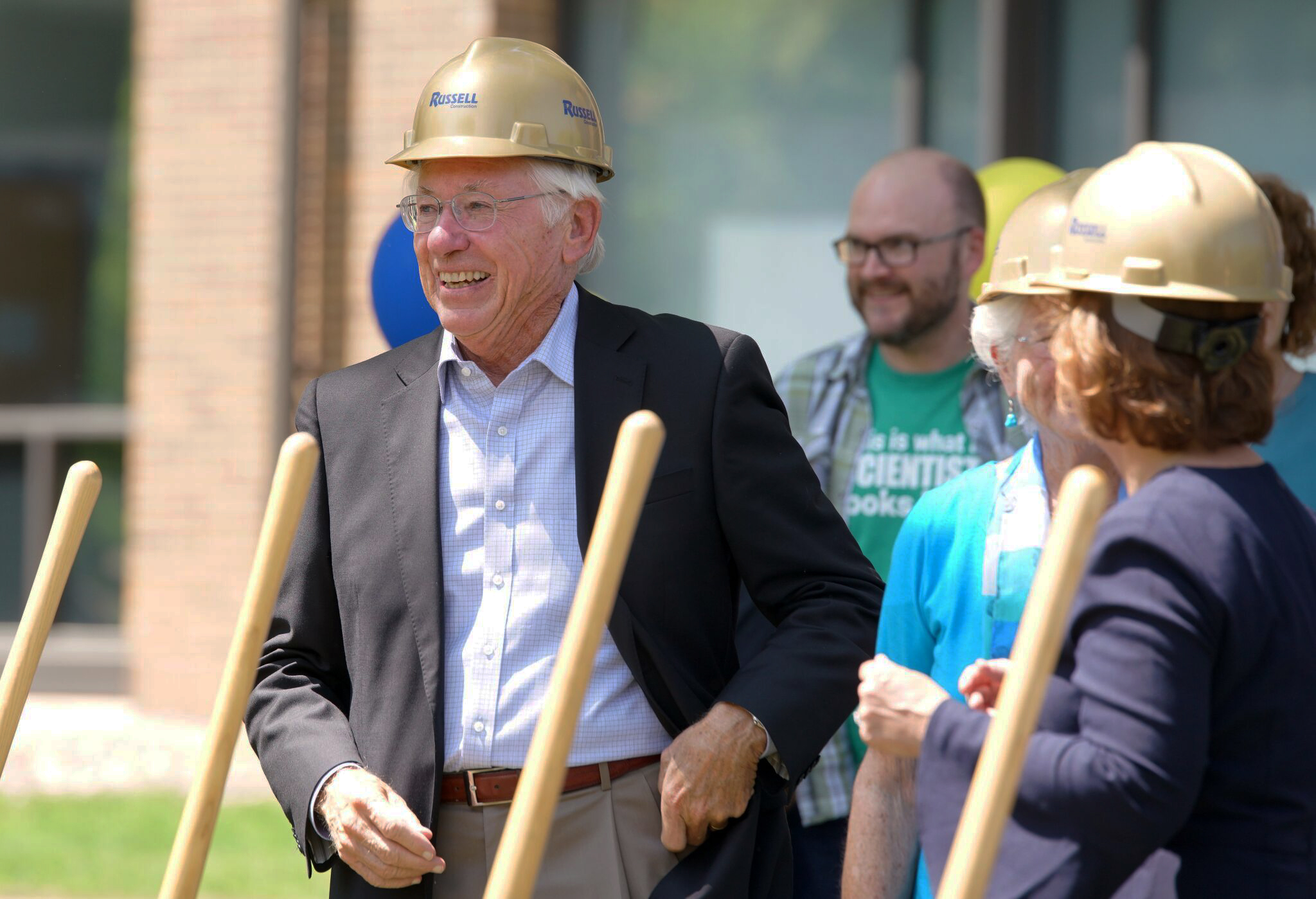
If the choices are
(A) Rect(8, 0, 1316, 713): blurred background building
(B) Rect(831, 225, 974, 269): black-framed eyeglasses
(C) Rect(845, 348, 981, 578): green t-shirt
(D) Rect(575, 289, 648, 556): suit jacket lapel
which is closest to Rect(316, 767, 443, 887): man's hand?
(D) Rect(575, 289, 648, 556): suit jacket lapel

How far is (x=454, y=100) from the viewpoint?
2486mm

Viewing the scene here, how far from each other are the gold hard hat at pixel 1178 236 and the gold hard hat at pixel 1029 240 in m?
0.32

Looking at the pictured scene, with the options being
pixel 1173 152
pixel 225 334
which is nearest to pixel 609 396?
pixel 1173 152

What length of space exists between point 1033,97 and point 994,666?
538 centimetres

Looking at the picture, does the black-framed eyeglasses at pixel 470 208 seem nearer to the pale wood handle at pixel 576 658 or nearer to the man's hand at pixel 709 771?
the man's hand at pixel 709 771

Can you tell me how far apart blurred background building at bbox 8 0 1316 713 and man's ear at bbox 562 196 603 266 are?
450 centimetres

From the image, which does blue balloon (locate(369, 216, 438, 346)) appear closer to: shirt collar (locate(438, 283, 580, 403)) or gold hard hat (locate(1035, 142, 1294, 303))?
shirt collar (locate(438, 283, 580, 403))

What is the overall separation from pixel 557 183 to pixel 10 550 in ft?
23.5

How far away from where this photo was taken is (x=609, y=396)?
8.19ft

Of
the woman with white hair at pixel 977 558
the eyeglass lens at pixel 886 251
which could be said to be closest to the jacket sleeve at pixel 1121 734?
the woman with white hair at pixel 977 558

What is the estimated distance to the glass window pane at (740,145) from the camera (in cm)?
729

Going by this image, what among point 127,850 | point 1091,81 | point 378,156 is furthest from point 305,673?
point 378,156

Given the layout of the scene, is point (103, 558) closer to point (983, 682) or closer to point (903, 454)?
point (903, 454)

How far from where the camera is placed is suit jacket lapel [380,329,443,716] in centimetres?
238
